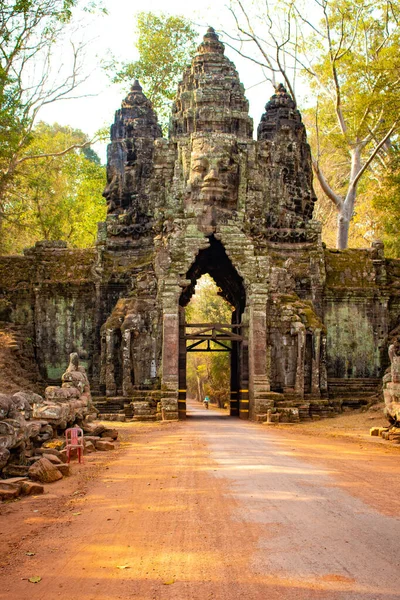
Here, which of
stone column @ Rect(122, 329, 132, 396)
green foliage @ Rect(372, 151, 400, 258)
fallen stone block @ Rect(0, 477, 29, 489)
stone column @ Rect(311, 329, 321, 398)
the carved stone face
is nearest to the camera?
fallen stone block @ Rect(0, 477, 29, 489)

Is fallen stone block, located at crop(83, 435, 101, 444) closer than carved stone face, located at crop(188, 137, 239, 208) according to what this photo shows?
Yes

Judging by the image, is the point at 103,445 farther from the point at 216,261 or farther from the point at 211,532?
the point at 216,261

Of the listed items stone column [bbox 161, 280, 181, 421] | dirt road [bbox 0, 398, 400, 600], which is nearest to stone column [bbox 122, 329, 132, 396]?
stone column [bbox 161, 280, 181, 421]

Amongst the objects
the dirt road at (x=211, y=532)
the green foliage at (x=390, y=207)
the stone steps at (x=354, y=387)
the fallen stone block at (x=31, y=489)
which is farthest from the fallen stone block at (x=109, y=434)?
the green foliage at (x=390, y=207)

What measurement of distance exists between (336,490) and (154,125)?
24.7 meters

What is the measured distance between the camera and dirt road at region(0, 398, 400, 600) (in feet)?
19.0

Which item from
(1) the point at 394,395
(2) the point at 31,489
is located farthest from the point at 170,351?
(2) the point at 31,489

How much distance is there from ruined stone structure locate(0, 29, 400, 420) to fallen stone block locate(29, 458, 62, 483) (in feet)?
39.9

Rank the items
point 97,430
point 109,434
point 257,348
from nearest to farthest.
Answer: point 97,430 → point 109,434 → point 257,348

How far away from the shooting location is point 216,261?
28.7 meters

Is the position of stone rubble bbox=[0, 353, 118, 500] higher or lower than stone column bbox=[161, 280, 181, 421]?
lower

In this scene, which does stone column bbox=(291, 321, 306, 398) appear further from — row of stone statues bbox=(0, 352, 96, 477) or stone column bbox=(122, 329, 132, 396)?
row of stone statues bbox=(0, 352, 96, 477)

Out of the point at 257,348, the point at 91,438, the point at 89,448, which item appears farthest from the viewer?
the point at 257,348

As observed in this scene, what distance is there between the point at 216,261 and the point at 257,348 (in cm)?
582
